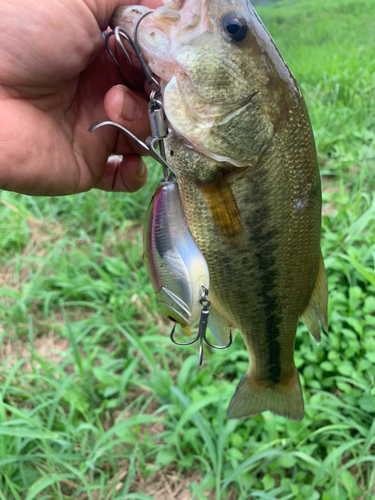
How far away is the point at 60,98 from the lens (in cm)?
139

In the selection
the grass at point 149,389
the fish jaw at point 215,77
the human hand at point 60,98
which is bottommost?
the grass at point 149,389

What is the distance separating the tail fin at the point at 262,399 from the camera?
4.49 ft

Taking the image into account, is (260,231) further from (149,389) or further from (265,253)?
(149,389)

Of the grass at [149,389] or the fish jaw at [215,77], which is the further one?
the grass at [149,389]

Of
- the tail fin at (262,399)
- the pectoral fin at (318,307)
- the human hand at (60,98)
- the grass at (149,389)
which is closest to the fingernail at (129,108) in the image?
the human hand at (60,98)

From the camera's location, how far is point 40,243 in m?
3.11

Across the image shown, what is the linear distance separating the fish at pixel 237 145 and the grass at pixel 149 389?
895 millimetres

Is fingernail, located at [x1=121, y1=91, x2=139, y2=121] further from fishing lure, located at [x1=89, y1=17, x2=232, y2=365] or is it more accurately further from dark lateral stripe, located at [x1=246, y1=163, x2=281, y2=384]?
dark lateral stripe, located at [x1=246, y1=163, x2=281, y2=384]

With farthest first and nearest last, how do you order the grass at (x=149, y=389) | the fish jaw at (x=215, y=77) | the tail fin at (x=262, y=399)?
the grass at (x=149, y=389)
the tail fin at (x=262, y=399)
the fish jaw at (x=215, y=77)

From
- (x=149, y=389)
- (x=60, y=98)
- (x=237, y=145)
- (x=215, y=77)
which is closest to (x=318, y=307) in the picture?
(x=237, y=145)

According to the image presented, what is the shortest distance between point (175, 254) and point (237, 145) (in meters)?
0.36

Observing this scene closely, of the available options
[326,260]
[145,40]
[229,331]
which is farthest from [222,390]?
[145,40]

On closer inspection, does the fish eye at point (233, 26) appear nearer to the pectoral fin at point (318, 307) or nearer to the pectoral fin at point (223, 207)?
the pectoral fin at point (223, 207)

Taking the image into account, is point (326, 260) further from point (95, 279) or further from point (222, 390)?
point (95, 279)
